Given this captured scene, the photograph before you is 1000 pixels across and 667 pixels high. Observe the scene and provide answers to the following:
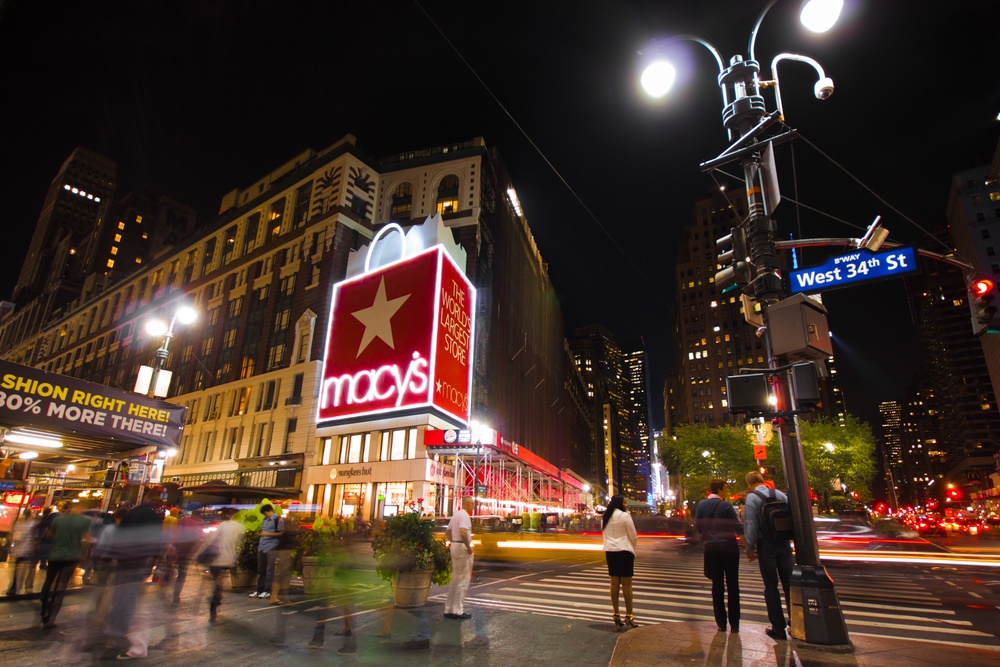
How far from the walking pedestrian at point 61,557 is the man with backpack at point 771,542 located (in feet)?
33.4

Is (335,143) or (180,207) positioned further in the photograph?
(180,207)

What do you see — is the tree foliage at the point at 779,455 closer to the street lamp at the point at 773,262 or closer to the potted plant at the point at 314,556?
the street lamp at the point at 773,262

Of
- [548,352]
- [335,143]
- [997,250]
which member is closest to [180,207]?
[335,143]

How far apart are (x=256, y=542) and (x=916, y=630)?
1212 centimetres

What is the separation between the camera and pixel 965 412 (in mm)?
125875

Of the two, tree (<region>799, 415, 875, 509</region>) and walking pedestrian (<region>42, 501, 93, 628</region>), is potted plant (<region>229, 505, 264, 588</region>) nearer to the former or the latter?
walking pedestrian (<region>42, 501, 93, 628</region>)

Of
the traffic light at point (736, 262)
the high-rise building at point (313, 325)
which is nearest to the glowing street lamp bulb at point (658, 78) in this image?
the traffic light at point (736, 262)

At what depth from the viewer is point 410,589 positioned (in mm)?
8461

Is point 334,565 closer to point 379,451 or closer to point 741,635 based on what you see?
point 741,635

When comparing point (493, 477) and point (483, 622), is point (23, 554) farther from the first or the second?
point (493, 477)

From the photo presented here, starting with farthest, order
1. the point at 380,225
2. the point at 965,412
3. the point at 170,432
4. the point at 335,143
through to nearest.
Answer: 1. the point at 965,412
2. the point at 335,143
3. the point at 380,225
4. the point at 170,432

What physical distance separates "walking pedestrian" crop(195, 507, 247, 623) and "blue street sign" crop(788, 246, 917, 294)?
10.5 metres

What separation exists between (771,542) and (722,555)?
2.14 ft

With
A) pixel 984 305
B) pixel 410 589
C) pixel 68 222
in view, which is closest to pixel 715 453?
pixel 984 305
